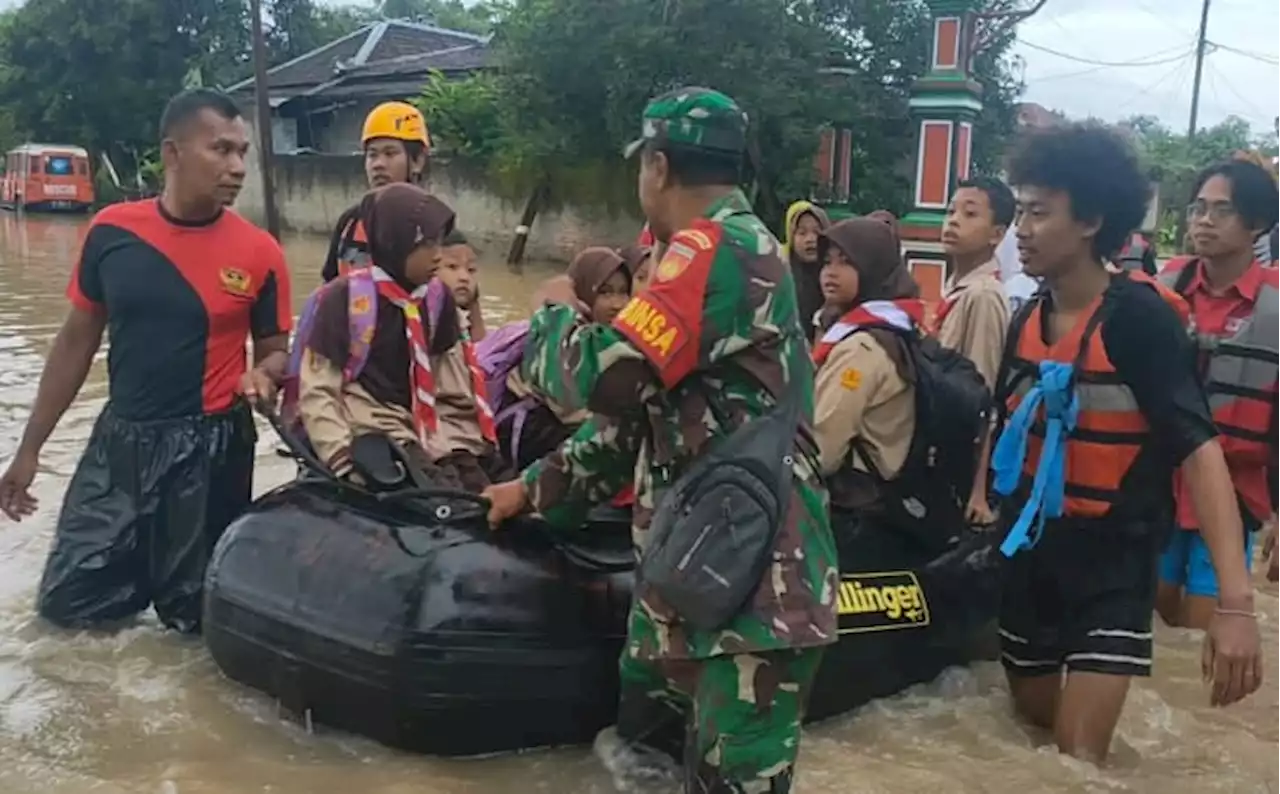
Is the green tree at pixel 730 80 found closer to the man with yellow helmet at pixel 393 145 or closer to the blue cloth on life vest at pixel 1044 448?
the man with yellow helmet at pixel 393 145

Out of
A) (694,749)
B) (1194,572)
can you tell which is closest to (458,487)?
(694,749)

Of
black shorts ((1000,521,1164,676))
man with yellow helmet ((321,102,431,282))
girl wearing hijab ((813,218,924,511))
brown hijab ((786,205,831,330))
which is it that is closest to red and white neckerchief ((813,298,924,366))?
girl wearing hijab ((813,218,924,511))

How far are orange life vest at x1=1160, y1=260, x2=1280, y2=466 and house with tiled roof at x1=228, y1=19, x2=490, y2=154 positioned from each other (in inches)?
930

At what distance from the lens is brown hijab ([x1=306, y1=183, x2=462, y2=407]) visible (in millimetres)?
3844

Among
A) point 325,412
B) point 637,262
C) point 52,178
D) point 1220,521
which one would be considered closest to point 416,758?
point 325,412

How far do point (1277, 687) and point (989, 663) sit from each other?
103 cm

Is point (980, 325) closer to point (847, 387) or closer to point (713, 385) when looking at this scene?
point (847, 387)

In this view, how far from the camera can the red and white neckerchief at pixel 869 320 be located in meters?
3.85

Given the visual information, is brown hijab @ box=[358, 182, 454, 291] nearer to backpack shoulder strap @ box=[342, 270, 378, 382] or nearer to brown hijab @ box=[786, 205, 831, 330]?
backpack shoulder strap @ box=[342, 270, 378, 382]

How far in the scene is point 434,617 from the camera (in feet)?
11.0

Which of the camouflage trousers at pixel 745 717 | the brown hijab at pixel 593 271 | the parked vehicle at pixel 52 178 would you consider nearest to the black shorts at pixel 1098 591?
the camouflage trousers at pixel 745 717

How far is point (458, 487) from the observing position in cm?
389

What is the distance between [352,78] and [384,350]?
93.8 ft

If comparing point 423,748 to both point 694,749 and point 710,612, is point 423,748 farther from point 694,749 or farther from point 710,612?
point 710,612
